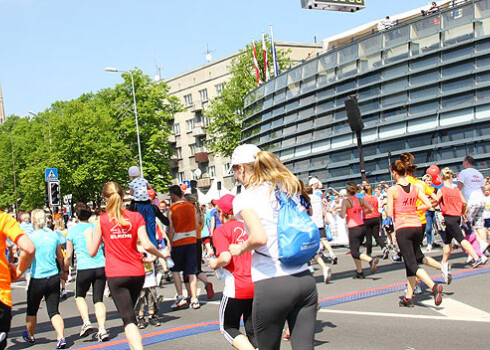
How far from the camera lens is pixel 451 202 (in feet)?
41.5

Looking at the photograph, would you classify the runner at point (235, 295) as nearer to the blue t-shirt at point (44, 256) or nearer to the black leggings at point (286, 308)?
the black leggings at point (286, 308)

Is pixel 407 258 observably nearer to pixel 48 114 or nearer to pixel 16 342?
pixel 16 342

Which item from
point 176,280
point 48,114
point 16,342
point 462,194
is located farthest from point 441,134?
point 48,114

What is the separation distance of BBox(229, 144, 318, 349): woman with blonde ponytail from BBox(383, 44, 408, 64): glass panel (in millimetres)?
36345

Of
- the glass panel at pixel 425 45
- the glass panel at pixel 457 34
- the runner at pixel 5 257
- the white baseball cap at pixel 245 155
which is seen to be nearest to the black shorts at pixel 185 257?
the runner at pixel 5 257

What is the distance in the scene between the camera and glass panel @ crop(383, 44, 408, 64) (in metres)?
39.2

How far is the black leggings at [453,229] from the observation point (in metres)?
12.1

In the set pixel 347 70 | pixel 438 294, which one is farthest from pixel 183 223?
pixel 347 70

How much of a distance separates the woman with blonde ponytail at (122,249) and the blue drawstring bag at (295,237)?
8.74ft

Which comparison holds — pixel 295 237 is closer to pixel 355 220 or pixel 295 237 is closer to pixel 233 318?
pixel 233 318

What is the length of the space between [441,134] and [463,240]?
26.4m

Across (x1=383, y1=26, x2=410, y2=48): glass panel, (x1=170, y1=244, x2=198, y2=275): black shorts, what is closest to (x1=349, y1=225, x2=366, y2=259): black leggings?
(x1=170, y1=244, x2=198, y2=275): black shorts

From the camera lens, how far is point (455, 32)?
120 ft

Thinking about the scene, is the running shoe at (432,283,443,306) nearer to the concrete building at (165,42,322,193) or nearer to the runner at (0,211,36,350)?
the runner at (0,211,36,350)
